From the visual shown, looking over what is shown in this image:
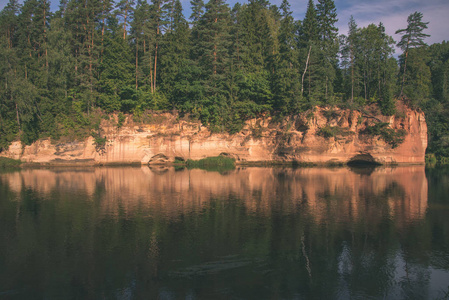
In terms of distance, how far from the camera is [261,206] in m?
23.1

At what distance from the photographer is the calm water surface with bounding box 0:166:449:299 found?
1149cm

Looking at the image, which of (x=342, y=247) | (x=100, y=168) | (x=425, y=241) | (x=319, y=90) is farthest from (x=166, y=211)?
(x=319, y=90)

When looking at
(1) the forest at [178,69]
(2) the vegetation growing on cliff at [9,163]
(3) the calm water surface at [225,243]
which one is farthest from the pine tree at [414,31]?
(2) the vegetation growing on cliff at [9,163]

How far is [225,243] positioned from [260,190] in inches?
547

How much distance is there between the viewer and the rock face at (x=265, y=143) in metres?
47.2

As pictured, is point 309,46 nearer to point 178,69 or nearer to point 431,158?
point 178,69

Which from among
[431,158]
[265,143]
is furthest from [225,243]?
[431,158]

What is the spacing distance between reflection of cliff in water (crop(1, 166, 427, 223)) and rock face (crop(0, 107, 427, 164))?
19.0ft

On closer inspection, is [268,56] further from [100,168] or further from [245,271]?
[245,271]

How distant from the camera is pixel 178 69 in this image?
51.5m

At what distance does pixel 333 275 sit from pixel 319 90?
41.9 m

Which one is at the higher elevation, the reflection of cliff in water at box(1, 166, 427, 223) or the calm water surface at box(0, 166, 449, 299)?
the reflection of cliff in water at box(1, 166, 427, 223)

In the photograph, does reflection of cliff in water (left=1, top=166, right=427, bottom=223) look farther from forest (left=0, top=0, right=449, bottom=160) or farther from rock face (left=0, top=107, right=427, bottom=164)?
forest (left=0, top=0, right=449, bottom=160)

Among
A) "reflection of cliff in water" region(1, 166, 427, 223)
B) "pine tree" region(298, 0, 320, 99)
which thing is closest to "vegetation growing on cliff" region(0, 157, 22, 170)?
"reflection of cliff in water" region(1, 166, 427, 223)
